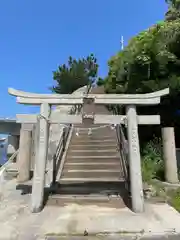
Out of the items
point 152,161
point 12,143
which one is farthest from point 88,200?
point 12,143

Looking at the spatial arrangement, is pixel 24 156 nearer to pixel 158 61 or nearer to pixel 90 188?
pixel 90 188

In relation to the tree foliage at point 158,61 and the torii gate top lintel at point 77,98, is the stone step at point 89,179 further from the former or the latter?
the tree foliage at point 158,61

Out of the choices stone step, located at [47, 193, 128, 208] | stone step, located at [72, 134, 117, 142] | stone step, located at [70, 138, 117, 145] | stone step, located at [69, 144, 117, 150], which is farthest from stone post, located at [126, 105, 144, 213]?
stone step, located at [72, 134, 117, 142]

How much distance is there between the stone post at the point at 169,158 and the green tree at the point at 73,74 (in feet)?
87.4

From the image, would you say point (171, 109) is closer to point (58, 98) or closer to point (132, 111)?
point (132, 111)

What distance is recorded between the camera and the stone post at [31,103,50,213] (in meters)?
7.12

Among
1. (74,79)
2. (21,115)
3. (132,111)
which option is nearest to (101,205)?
(132,111)

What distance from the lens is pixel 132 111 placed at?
7.56m

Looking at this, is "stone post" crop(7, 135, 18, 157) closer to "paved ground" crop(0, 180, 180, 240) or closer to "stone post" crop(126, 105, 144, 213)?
"paved ground" crop(0, 180, 180, 240)

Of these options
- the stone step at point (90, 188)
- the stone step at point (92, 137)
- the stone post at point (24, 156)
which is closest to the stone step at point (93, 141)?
the stone step at point (92, 137)

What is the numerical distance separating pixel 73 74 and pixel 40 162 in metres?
29.9

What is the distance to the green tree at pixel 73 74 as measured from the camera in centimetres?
3591

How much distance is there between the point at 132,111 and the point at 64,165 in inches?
182

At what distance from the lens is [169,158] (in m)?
9.38
